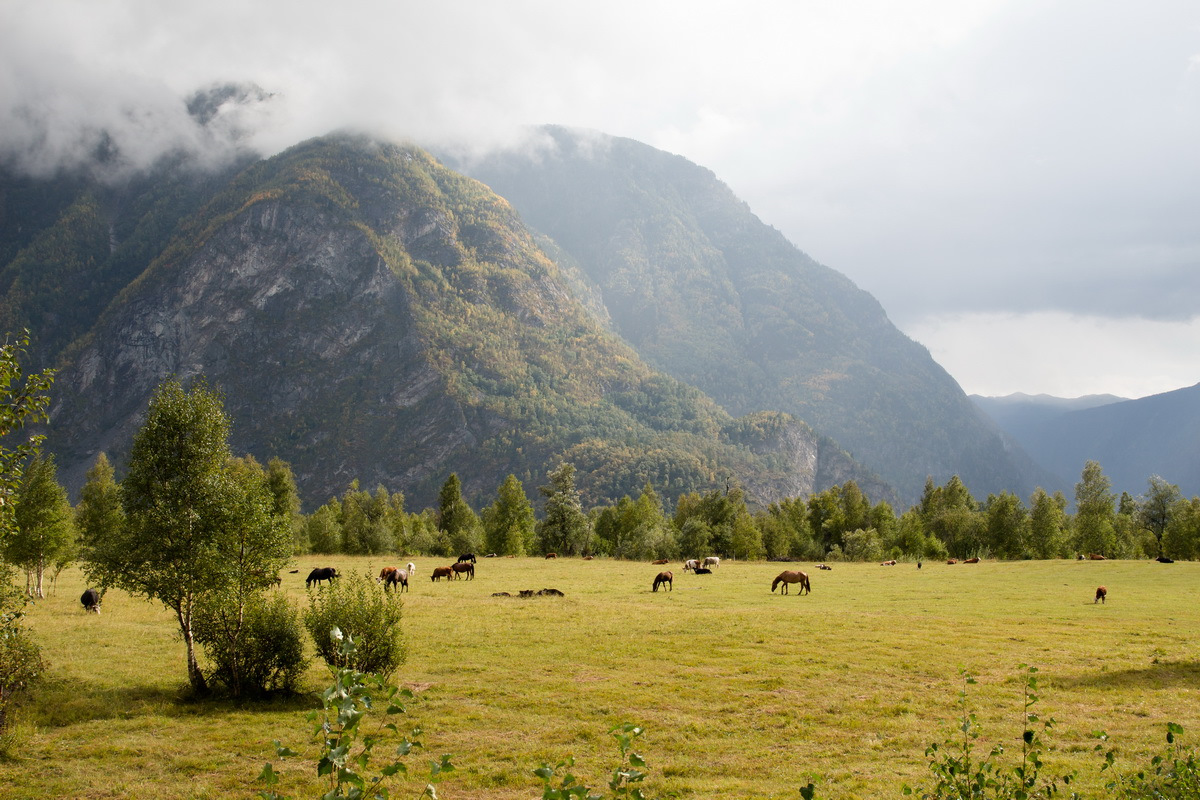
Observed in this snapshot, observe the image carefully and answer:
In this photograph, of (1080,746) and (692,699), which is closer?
(1080,746)

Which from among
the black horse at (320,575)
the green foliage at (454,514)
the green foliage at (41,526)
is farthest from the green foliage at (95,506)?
the green foliage at (454,514)

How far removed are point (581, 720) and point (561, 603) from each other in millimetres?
20810

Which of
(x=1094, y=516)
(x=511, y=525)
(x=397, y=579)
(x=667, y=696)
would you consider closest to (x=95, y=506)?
(x=397, y=579)

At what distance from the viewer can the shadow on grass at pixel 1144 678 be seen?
808 inches

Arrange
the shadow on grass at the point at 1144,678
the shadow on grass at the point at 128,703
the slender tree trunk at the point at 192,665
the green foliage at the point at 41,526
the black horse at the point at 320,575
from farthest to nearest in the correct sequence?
the black horse at the point at 320,575 < the green foliage at the point at 41,526 < the shadow on grass at the point at 1144,678 < the slender tree trunk at the point at 192,665 < the shadow on grass at the point at 128,703

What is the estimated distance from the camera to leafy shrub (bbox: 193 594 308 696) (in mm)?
20703

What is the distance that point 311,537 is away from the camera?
320 feet

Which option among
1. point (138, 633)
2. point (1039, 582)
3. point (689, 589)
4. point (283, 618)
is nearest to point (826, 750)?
point (283, 618)

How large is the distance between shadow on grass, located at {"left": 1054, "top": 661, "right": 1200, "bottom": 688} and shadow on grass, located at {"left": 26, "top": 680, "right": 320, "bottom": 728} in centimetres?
2390

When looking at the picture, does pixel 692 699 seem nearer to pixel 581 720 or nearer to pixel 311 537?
pixel 581 720

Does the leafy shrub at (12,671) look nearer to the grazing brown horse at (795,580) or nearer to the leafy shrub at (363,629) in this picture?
the leafy shrub at (363,629)

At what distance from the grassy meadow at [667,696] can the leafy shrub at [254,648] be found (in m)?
1.02

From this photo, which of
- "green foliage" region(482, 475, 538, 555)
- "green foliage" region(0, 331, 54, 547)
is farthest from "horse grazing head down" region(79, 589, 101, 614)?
"green foliage" region(482, 475, 538, 555)

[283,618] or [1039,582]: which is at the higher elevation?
[283,618]
